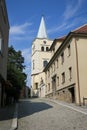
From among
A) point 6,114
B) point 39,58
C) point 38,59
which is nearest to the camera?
point 6,114

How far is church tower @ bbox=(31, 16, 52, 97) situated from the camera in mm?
71875

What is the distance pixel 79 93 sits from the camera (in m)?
27.5

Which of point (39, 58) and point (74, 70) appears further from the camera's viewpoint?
point (39, 58)

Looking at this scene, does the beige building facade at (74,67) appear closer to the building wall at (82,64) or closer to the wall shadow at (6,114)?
the building wall at (82,64)

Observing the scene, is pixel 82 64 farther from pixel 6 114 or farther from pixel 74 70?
pixel 6 114

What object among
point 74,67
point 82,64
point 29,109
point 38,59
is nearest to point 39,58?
point 38,59

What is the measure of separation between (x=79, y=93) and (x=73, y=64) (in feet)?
12.0

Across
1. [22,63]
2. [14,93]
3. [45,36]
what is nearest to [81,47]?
[14,93]

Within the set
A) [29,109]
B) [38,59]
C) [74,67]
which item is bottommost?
[29,109]

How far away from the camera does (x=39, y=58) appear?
240 ft

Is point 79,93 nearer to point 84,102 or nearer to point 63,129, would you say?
point 84,102

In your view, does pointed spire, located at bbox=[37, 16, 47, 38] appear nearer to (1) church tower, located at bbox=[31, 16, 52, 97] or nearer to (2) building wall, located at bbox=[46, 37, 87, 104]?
(1) church tower, located at bbox=[31, 16, 52, 97]

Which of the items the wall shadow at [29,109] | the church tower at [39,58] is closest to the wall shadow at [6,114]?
the wall shadow at [29,109]

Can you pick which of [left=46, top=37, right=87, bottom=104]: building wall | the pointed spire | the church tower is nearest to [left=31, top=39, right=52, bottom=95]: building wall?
the church tower
